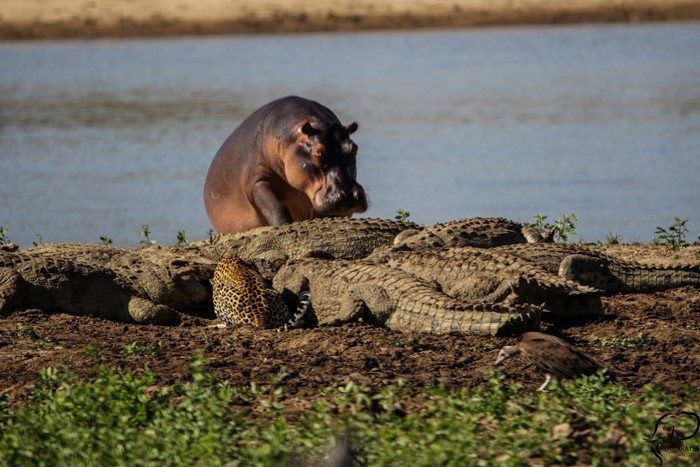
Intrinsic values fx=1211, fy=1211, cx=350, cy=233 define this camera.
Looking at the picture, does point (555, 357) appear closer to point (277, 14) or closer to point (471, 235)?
point (471, 235)

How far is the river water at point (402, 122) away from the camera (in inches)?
637

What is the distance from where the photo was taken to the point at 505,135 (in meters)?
22.1

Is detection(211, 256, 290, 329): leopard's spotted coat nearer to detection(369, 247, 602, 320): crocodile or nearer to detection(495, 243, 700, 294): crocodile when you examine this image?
detection(369, 247, 602, 320): crocodile

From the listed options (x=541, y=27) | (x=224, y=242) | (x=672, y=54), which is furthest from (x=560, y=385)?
(x=541, y=27)

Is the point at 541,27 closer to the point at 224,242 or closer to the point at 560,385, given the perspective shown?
the point at 224,242

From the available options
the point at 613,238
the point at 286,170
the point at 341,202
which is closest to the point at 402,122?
the point at 613,238

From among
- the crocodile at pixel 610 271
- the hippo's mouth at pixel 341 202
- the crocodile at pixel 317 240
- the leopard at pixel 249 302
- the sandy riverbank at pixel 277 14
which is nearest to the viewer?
the leopard at pixel 249 302

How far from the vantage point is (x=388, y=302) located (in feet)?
28.0

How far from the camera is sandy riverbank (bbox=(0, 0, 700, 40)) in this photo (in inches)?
1563

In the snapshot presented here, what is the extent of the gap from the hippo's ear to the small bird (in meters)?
5.25

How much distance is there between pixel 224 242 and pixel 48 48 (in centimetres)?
3544

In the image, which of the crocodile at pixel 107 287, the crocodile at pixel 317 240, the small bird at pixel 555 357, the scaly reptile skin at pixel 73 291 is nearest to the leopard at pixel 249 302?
the crocodile at pixel 107 287

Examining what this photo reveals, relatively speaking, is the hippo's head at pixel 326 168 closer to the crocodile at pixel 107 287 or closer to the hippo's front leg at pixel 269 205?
the hippo's front leg at pixel 269 205

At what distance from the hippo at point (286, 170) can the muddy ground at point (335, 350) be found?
3.10m
